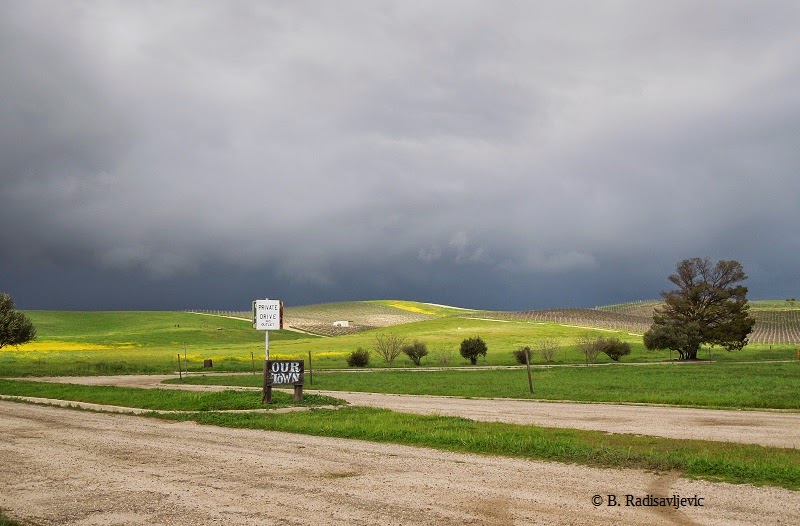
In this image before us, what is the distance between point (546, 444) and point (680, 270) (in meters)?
70.3

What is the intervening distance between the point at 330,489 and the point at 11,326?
57.2 meters

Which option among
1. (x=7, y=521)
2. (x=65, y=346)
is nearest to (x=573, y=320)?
(x=65, y=346)

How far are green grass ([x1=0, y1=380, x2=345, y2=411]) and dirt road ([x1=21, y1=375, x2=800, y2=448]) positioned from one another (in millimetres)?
3774

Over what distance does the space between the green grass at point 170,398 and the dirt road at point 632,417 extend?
3774 millimetres

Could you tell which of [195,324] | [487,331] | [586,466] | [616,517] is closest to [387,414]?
[586,466]

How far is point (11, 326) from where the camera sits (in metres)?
57.3

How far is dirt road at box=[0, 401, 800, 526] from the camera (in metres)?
9.11

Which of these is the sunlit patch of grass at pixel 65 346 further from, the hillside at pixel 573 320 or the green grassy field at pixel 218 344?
the hillside at pixel 573 320

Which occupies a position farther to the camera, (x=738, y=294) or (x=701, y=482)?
(x=738, y=294)

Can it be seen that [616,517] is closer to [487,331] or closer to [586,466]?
[586,466]

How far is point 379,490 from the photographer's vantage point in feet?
35.1
